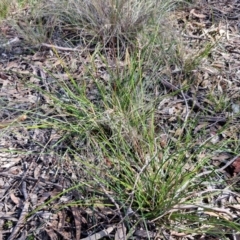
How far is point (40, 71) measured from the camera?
7.95ft

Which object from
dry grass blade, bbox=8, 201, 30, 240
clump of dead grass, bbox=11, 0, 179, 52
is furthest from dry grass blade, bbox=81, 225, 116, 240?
clump of dead grass, bbox=11, 0, 179, 52

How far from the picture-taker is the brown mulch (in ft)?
5.27

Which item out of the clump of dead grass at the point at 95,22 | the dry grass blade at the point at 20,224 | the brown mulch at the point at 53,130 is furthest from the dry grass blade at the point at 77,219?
the clump of dead grass at the point at 95,22

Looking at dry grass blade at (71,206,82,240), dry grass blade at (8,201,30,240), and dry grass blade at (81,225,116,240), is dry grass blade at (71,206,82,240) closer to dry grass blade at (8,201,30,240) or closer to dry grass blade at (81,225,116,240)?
dry grass blade at (81,225,116,240)

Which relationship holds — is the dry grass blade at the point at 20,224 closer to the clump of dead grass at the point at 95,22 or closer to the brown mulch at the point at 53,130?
the brown mulch at the point at 53,130

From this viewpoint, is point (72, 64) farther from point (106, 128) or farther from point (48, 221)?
point (48, 221)

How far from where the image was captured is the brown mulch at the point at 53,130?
1605mm

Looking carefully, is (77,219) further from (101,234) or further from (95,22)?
(95,22)

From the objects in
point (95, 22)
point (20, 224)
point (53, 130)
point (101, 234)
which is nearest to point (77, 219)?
point (101, 234)

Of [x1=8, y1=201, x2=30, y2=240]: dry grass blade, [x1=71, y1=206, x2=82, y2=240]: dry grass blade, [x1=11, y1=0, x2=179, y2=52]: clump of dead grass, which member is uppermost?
[x1=11, y1=0, x2=179, y2=52]: clump of dead grass

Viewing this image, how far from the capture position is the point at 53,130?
6.58ft

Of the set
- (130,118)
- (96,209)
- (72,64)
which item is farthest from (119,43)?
(96,209)

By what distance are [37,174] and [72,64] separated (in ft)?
2.76

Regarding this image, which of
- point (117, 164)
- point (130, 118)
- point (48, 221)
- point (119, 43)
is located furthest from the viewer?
point (119, 43)
